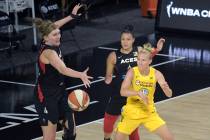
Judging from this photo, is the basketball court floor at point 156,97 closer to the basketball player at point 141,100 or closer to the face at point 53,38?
the basketball player at point 141,100

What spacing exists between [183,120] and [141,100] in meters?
3.70

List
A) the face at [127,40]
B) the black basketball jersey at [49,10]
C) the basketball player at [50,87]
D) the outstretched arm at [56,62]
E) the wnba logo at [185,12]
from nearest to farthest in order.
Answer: the outstretched arm at [56,62], the basketball player at [50,87], the face at [127,40], the black basketball jersey at [49,10], the wnba logo at [185,12]

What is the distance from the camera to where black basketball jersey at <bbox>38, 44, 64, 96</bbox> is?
9844mm

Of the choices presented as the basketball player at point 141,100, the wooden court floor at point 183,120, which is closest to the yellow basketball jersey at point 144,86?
the basketball player at point 141,100

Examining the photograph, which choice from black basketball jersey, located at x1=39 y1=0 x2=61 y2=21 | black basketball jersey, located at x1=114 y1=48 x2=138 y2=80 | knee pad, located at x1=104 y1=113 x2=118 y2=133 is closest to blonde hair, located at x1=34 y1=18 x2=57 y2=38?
black basketball jersey, located at x1=114 y1=48 x2=138 y2=80

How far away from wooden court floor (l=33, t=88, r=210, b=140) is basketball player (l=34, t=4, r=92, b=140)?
6.74 ft

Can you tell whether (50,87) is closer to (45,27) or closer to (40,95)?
(40,95)

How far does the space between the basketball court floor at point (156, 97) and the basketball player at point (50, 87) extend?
206 centimetres

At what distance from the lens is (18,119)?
44.8 feet

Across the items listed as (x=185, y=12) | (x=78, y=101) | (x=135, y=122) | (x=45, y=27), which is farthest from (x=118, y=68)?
(x=185, y=12)

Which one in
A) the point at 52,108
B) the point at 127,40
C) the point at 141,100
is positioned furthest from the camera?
the point at 127,40

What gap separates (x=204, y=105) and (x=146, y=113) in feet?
15.1

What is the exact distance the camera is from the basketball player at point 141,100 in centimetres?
956

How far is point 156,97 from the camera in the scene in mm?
14883
